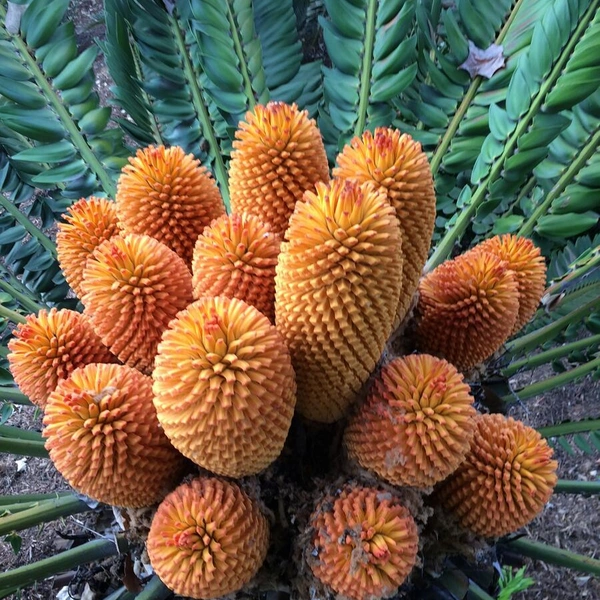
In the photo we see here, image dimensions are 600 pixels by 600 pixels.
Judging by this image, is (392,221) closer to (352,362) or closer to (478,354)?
(352,362)

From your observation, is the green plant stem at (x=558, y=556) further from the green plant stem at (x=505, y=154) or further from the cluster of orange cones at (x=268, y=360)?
the green plant stem at (x=505, y=154)

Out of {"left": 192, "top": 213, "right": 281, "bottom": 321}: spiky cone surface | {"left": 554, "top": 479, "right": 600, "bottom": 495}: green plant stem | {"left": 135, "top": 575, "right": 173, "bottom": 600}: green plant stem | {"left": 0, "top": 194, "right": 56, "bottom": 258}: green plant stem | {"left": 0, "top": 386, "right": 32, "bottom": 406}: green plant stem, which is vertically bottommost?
{"left": 0, "top": 386, "right": 32, "bottom": 406}: green plant stem

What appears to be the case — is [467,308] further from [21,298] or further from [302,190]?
[21,298]

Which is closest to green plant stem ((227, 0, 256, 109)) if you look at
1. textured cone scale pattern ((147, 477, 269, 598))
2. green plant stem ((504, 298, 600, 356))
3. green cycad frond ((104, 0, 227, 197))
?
green cycad frond ((104, 0, 227, 197))

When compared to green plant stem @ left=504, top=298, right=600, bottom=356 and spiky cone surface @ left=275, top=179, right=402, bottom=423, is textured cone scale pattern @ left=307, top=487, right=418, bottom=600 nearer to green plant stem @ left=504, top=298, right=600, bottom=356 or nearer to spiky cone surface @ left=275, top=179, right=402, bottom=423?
spiky cone surface @ left=275, top=179, right=402, bottom=423

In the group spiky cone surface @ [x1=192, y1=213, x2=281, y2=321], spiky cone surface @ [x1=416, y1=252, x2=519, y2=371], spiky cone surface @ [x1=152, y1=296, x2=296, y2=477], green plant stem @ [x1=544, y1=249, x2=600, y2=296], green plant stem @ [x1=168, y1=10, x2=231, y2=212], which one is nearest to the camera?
spiky cone surface @ [x1=152, y1=296, x2=296, y2=477]

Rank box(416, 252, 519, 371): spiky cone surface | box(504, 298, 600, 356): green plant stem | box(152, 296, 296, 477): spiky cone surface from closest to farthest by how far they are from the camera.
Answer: box(152, 296, 296, 477): spiky cone surface → box(416, 252, 519, 371): spiky cone surface → box(504, 298, 600, 356): green plant stem
